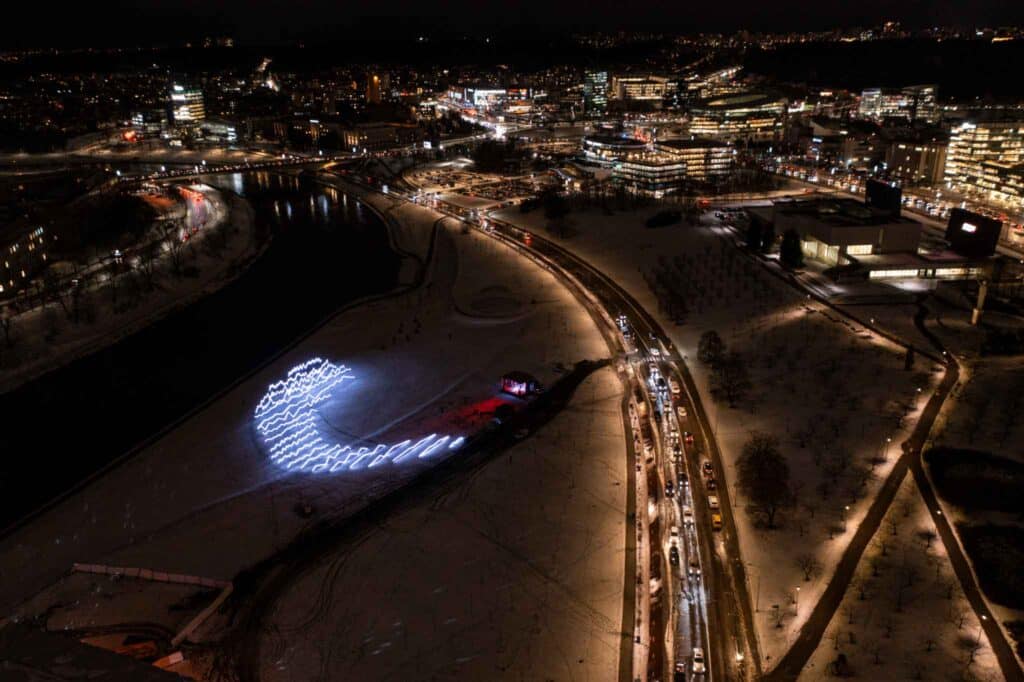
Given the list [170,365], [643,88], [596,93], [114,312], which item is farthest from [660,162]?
[643,88]

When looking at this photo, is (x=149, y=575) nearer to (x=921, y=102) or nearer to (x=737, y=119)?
(x=737, y=119)

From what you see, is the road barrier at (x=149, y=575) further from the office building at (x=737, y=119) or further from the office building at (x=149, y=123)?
the office building at (x=149, y=123)

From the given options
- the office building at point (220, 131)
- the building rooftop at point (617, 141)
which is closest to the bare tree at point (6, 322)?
the building rooftop at point (617, 141)

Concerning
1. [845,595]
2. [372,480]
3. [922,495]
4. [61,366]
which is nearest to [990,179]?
[922,495]

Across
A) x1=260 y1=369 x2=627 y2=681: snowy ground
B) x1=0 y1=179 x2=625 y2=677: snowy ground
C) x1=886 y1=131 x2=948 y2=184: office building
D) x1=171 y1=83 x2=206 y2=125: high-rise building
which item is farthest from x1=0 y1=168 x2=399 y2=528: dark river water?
x1=171 y1=83 x2=206 y2=125: high-rise building

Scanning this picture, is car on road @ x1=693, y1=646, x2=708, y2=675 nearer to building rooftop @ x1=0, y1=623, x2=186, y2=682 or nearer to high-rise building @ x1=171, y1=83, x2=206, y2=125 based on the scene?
building rooftop @ x1=0, y1=623, x2=186, y2=682
